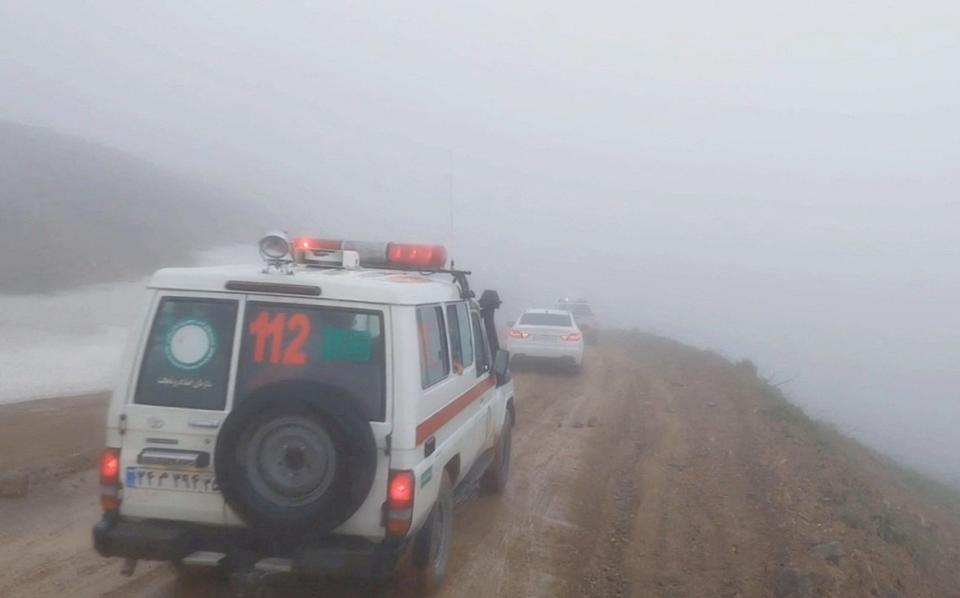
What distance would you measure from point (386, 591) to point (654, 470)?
527 cm

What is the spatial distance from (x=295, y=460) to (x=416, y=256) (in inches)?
98.0

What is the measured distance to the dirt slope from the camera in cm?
654

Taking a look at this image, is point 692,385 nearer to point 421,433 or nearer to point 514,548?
point 514,548

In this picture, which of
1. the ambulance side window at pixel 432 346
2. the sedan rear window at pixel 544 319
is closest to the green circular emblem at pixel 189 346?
the ambulance side window at pixel 432 346

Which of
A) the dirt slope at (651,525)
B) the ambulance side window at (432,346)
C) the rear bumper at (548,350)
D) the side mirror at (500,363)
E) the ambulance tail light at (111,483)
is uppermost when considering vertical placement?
the ambulance side window at (432,346)

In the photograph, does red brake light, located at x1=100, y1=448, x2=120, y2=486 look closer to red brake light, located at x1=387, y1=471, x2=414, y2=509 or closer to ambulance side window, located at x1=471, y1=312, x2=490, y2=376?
red brake light, located at x1=387, y1=471, x2=414, y2=509

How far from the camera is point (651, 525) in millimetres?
8289

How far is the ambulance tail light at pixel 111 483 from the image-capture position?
201 inches

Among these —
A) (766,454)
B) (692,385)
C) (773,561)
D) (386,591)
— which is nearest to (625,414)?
(766,454)

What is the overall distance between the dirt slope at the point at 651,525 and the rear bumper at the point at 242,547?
1.03 m

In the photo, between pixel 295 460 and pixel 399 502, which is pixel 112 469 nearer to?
pixel 295 460

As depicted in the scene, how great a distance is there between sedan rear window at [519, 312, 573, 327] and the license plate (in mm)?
15511

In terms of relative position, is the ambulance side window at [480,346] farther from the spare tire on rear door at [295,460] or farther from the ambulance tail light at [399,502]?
the spare tire on rear door at [295,460]

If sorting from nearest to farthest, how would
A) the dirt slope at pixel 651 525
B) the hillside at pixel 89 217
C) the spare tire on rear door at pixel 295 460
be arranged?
the spare tire on rear door at pixel 295 460, the dirt slope at pixel 651 525, the hillside at pixel 89 217
